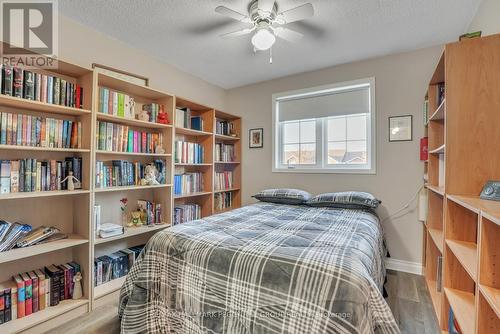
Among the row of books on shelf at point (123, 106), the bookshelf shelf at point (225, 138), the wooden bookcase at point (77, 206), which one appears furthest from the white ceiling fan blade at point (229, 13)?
the bookshelf shelf at point (225, 138)

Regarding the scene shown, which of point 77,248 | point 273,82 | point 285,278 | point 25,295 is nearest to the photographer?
point 285,278

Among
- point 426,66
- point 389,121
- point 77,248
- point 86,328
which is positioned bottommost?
point 86,328

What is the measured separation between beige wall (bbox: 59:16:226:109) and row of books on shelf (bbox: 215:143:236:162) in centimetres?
74

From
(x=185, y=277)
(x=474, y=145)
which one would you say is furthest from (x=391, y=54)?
(x=185, y=277)

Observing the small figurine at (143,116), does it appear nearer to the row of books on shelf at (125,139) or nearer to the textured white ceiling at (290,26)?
the row of books on shelf at (125,139)

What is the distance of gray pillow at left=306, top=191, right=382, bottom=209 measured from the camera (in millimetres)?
2471

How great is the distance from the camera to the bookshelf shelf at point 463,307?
3.93ft

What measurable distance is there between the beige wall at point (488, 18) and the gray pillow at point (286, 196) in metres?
2.05

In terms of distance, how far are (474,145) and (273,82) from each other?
260cm

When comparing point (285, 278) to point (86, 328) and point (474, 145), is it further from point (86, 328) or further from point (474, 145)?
point (86, 328)

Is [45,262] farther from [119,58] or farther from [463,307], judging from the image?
[463,307]

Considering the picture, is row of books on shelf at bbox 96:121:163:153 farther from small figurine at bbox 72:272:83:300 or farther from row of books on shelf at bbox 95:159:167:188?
small figurine at bbox 72:272:83:300

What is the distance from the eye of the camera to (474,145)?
1440 millimetres

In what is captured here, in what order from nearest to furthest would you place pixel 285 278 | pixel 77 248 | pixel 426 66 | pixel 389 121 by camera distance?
pixel 285 278 < pixel 77 248 < pixel 426 66 < pixel 389 121
